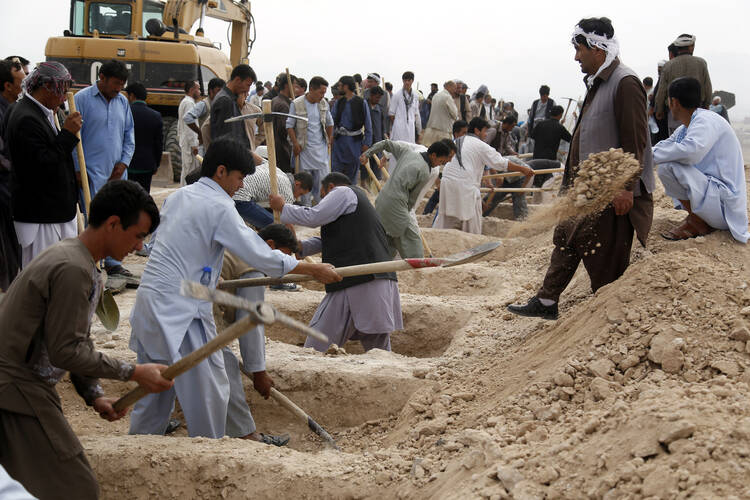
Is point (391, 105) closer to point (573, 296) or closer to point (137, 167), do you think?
point (137, 167)

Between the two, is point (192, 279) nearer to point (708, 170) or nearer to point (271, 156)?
point (271, 156)

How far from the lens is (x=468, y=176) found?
869cm

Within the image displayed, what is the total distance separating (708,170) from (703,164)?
2.5 inches

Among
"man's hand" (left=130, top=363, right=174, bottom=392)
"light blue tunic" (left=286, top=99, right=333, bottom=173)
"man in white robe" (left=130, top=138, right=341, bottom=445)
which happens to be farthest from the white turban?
"light blue tunic" (left=286, top=99, right=333, bottom=173)

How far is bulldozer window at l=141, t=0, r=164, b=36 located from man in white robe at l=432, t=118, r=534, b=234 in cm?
678

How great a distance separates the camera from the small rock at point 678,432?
92.5 inches

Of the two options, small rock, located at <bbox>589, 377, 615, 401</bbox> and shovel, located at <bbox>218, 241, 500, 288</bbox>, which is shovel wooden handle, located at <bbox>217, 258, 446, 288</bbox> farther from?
small rock, located at <bbox>589, 377, 615, 401</bbox>

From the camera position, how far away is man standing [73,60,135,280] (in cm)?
553

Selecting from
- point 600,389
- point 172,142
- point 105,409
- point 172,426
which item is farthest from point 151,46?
point 600,389

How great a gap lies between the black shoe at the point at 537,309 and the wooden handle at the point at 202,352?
2.71m

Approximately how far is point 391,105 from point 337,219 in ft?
25.7

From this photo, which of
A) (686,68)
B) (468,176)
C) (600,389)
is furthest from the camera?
(468,176)

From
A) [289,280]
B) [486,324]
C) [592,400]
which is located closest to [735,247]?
[486,324]

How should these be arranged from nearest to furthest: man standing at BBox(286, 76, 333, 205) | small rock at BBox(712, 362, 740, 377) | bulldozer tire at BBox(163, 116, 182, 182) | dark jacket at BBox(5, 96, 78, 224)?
small rock at BBox(712, 362, 740, 377) → dark jacket at BBox(5, 96, 78, 224) → man standing at BBox(286, 76, 333, 205) → bulldozer tire at BBox(163, 116, 182, 182)
